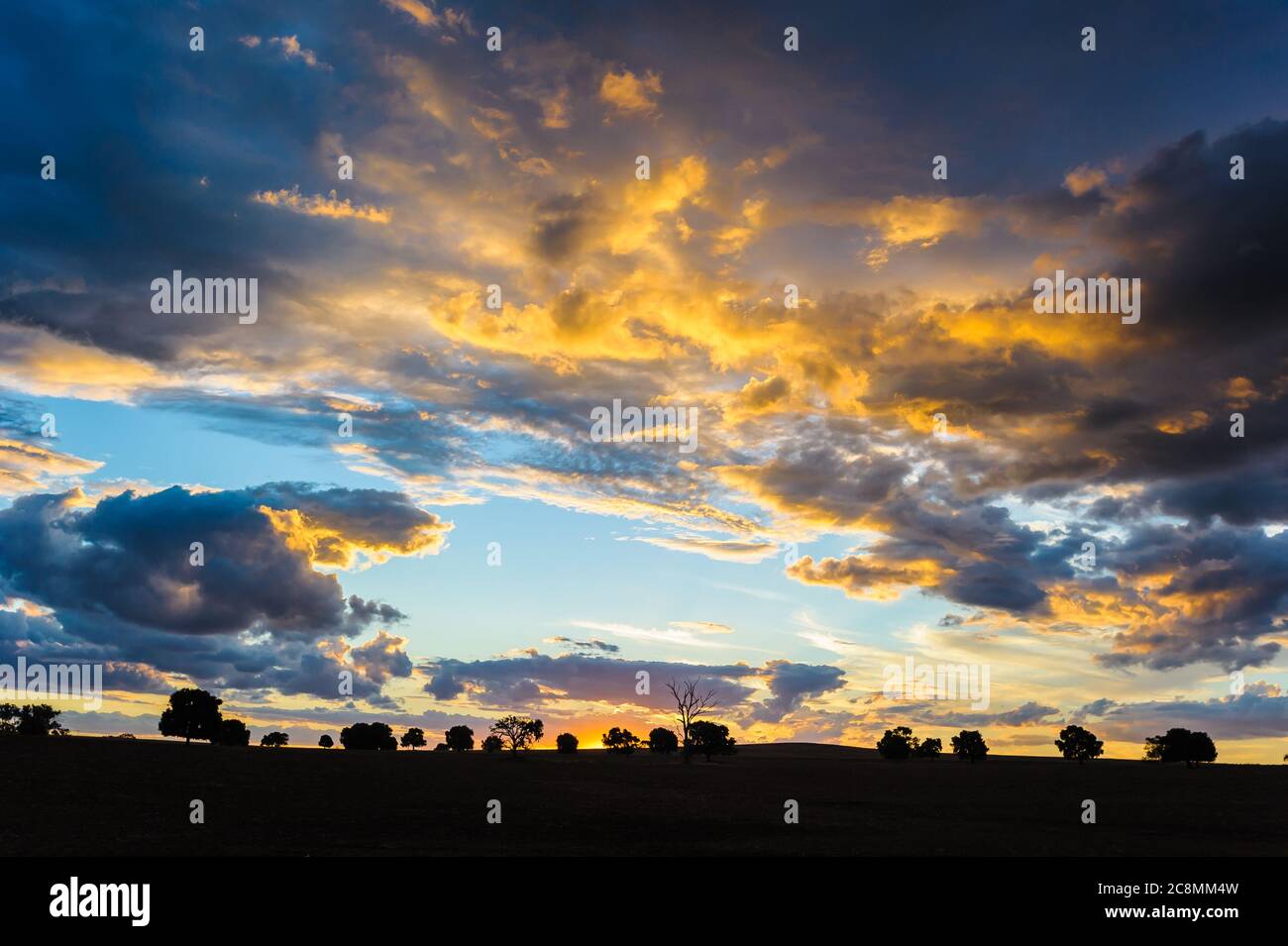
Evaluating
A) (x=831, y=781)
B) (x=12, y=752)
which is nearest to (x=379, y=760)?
(x=12, y=752)

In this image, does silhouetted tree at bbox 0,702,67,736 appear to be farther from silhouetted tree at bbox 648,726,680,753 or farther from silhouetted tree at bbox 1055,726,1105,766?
silhouetted tree at bbox 1055,726,1105,766

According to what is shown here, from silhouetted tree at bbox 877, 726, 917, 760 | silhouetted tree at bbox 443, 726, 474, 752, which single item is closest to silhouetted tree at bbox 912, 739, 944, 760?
silhouetted tree at bbox 877, 726, 917, 760

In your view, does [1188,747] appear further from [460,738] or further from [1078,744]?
[460,738]

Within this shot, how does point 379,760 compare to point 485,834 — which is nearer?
point 485,834

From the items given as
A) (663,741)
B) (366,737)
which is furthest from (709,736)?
(366,737)

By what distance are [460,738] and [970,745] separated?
10388cm

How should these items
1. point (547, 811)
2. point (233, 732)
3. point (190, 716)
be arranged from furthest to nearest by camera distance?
point (233, 732)
point (190, 716)
point (547, 811)

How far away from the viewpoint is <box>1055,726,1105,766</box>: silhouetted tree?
6703 inches

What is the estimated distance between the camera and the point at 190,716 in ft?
375
